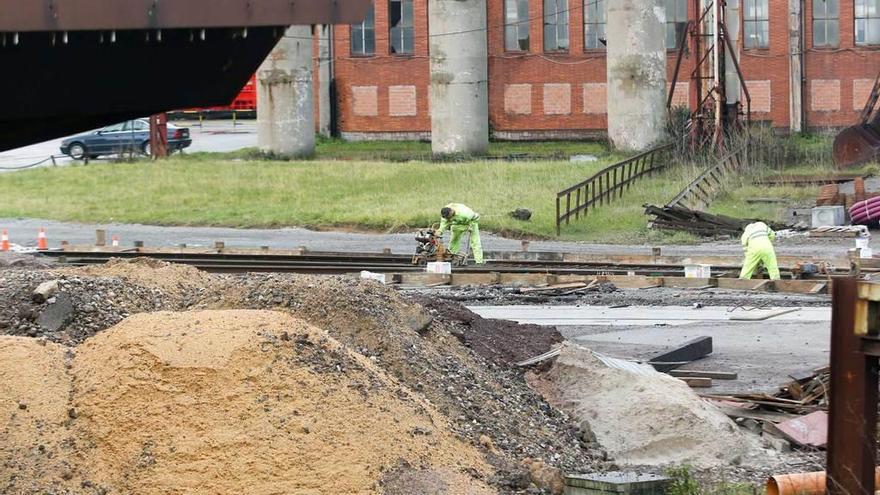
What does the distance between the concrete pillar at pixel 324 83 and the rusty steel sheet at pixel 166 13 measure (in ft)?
145

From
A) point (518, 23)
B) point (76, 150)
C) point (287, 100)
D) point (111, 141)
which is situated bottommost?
point (76, 150)

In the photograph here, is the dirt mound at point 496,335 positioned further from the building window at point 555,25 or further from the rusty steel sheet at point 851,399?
the building window at point 555,25

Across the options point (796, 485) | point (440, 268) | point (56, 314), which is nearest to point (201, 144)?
point (440, 268)

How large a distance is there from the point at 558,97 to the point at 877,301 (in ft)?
144

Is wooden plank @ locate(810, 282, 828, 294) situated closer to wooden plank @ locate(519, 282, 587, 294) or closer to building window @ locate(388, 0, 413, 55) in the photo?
wooden plank @ locate(519, 282, 587, 294)

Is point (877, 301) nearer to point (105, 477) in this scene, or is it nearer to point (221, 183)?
point (105, 477)

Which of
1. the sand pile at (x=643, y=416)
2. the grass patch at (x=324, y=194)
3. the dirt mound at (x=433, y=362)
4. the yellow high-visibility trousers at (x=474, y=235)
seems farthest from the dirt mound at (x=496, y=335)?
the grass patch at (x=324, y=194)

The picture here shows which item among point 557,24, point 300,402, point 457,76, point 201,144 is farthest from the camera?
point 201,144

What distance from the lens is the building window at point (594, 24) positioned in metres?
51.7

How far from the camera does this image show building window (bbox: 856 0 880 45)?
165 ft

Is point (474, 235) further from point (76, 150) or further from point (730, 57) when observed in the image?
point (76, 150)

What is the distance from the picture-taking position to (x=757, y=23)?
50625 mm

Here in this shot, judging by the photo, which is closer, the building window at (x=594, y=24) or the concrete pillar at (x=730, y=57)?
the concrete pillar at (x=730, y=57)

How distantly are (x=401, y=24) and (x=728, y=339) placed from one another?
36317 mm
